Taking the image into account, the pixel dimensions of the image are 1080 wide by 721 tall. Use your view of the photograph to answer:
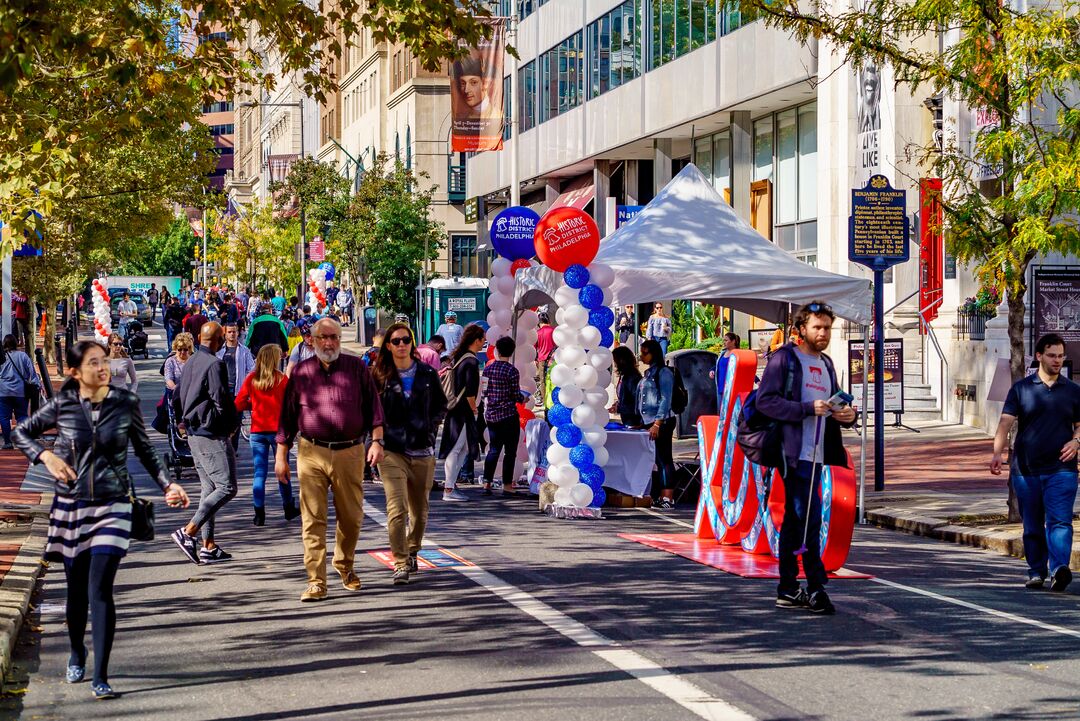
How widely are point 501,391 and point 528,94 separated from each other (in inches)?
1444

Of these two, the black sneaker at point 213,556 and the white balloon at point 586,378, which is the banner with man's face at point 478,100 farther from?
the black sneaker at point 213,556

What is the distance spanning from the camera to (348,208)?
200 feet

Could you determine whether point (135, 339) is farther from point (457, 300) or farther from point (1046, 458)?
point (1046, 458)

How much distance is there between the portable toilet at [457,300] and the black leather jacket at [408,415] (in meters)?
31.5

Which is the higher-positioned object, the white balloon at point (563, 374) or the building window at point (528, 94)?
the building window at point (528, 94)

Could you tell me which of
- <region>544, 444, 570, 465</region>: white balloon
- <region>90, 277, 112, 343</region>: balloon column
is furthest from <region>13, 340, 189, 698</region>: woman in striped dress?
<region>90, 277, 112, 343</region>: balloon column

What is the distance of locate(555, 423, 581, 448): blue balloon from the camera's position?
1634cm

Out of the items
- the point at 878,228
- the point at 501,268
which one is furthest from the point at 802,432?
the point at 501,268

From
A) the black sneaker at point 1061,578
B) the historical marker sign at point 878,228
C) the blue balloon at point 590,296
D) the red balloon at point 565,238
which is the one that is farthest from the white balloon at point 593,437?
the black sneaker at point 1061,578

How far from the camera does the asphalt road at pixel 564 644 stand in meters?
7.55

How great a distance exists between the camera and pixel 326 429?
10.8 m

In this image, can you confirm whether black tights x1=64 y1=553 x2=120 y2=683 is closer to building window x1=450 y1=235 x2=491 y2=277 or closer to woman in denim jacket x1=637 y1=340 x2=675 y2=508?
woman in denim jacket x1=637 y1=340 x2=675 y2=508

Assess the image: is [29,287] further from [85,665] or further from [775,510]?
[85,665]

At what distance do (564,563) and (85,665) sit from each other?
4.74m
